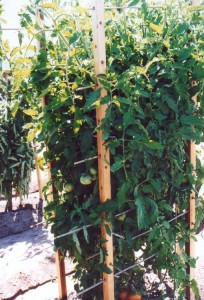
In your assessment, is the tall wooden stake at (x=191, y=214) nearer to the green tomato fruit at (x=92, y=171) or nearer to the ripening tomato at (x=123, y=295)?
the ripening tomato at (x=123, y=295)

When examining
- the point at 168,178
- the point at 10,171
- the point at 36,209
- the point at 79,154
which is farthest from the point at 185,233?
the point at 36,209

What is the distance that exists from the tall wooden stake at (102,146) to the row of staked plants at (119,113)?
4 cm

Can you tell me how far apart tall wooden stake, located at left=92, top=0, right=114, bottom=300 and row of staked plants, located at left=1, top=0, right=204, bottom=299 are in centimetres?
4

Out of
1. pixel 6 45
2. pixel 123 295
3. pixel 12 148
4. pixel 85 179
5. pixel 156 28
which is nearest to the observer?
pixel 156 28

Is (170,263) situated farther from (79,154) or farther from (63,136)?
(63,136)

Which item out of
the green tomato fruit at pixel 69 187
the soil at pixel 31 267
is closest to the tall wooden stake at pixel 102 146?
Answer: the green tomato fruit at pixel 69 187

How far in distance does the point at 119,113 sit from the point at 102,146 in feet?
0.56

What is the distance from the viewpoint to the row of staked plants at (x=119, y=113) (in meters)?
1.61

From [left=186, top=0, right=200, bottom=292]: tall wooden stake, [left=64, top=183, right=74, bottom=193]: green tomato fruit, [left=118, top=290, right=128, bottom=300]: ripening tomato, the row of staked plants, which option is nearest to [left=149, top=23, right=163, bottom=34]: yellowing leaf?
the row of staked plants

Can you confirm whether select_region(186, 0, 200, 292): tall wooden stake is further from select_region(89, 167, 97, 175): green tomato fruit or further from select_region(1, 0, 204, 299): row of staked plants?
select_region(89, 167, 97, 175): green tomato fruit

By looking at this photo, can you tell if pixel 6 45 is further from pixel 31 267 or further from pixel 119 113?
pixel 31 267

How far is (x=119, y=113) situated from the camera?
5.49ft

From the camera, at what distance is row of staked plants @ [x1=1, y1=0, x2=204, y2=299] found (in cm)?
161

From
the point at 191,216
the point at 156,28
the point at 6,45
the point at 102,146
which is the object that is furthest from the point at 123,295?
the point at 6,45
